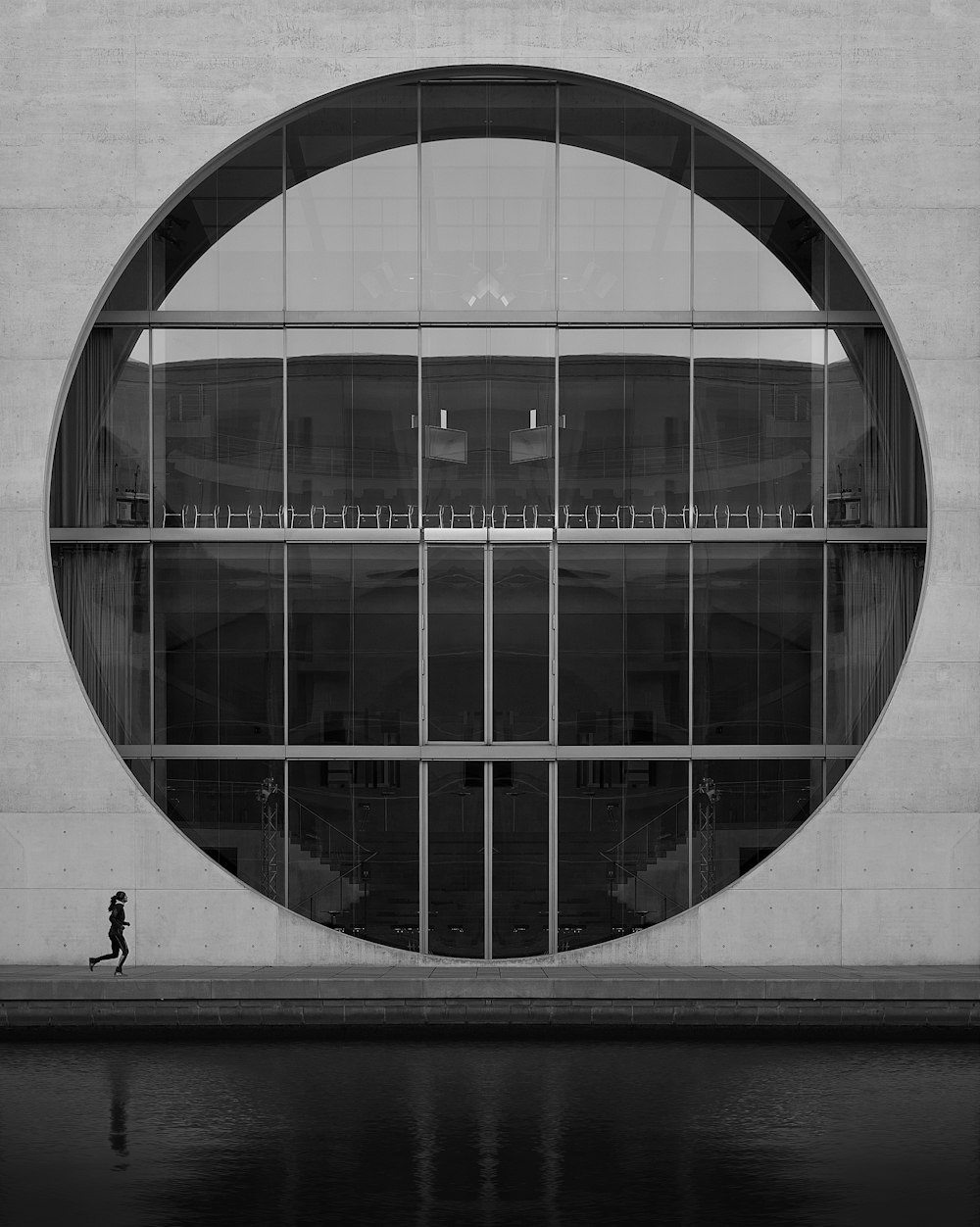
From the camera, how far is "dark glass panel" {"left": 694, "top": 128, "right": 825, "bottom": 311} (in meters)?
21.4

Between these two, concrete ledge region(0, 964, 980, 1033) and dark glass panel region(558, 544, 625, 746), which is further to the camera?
dark glass panel region(558, 544, 625, 746)

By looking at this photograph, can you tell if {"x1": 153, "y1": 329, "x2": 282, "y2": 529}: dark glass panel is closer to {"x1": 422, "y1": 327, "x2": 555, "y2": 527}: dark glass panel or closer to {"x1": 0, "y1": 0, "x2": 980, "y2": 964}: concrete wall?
{"x1": 0, "y1": 0, "x2": 980, "y2": 964}: concrete wall

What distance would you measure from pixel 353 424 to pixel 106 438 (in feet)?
10.7

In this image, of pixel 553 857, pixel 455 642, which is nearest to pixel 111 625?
pixel 455 642

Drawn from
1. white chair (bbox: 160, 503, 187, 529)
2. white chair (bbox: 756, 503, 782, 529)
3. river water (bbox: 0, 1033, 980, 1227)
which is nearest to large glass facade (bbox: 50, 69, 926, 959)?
white chair (bbox: 160, 503, 187, 529)

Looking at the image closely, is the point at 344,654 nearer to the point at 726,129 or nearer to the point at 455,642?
the point at 455,642

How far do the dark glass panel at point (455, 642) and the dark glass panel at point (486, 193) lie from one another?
3.34 m

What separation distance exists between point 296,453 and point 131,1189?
10556mm

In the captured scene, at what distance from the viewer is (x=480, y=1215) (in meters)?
12.8

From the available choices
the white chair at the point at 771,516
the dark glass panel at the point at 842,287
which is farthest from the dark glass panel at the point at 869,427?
the white chair at the point at 771,516

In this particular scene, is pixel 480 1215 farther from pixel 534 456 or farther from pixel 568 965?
pixel 534 456

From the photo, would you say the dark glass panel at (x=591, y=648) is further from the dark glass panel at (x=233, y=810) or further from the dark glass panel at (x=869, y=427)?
the dark glass panel at (x=233, y=810)

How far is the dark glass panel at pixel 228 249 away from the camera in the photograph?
21359 millimetres

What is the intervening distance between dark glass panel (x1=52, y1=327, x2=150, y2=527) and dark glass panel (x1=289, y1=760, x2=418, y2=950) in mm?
4195
